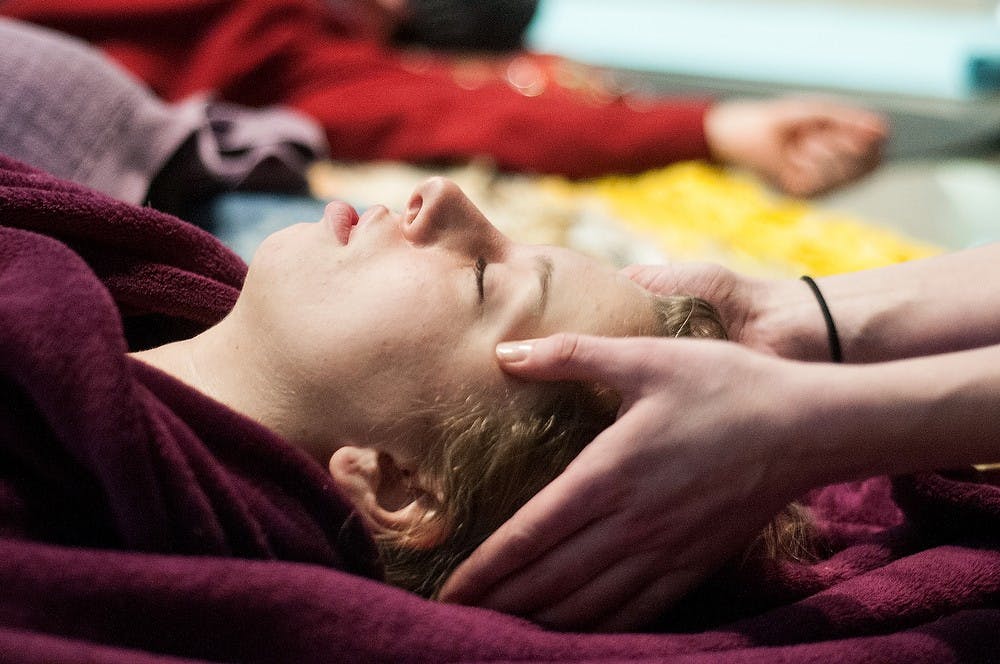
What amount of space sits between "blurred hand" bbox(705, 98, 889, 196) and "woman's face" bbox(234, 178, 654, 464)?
1.03 m

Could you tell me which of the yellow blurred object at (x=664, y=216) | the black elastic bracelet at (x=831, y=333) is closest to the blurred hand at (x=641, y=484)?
the black elastic bracelet at (x=831, y=333)

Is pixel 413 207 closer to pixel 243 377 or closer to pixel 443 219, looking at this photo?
pixel 443 219

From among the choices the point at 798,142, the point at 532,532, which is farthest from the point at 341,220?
the point at 798,142

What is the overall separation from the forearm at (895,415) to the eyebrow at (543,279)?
0.60 ft

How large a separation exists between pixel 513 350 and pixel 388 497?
0.15 m

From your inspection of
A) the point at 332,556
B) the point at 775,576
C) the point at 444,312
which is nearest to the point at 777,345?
the point at 775,576

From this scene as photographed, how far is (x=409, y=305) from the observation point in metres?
0.62

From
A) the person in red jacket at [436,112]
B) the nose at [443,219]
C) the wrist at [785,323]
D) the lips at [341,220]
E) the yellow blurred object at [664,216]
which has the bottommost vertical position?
the yellow blurred object at [664,216]

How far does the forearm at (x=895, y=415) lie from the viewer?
579 millimetres

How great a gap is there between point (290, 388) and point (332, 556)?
0.13 meters

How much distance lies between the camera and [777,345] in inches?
34.6

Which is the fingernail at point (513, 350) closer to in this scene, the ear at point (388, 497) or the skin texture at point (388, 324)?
the skin texture at point (388, 324)

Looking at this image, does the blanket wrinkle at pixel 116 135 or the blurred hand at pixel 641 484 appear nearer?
the blurred hand at pixel 641 484

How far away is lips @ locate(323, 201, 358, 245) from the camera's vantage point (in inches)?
27.0
